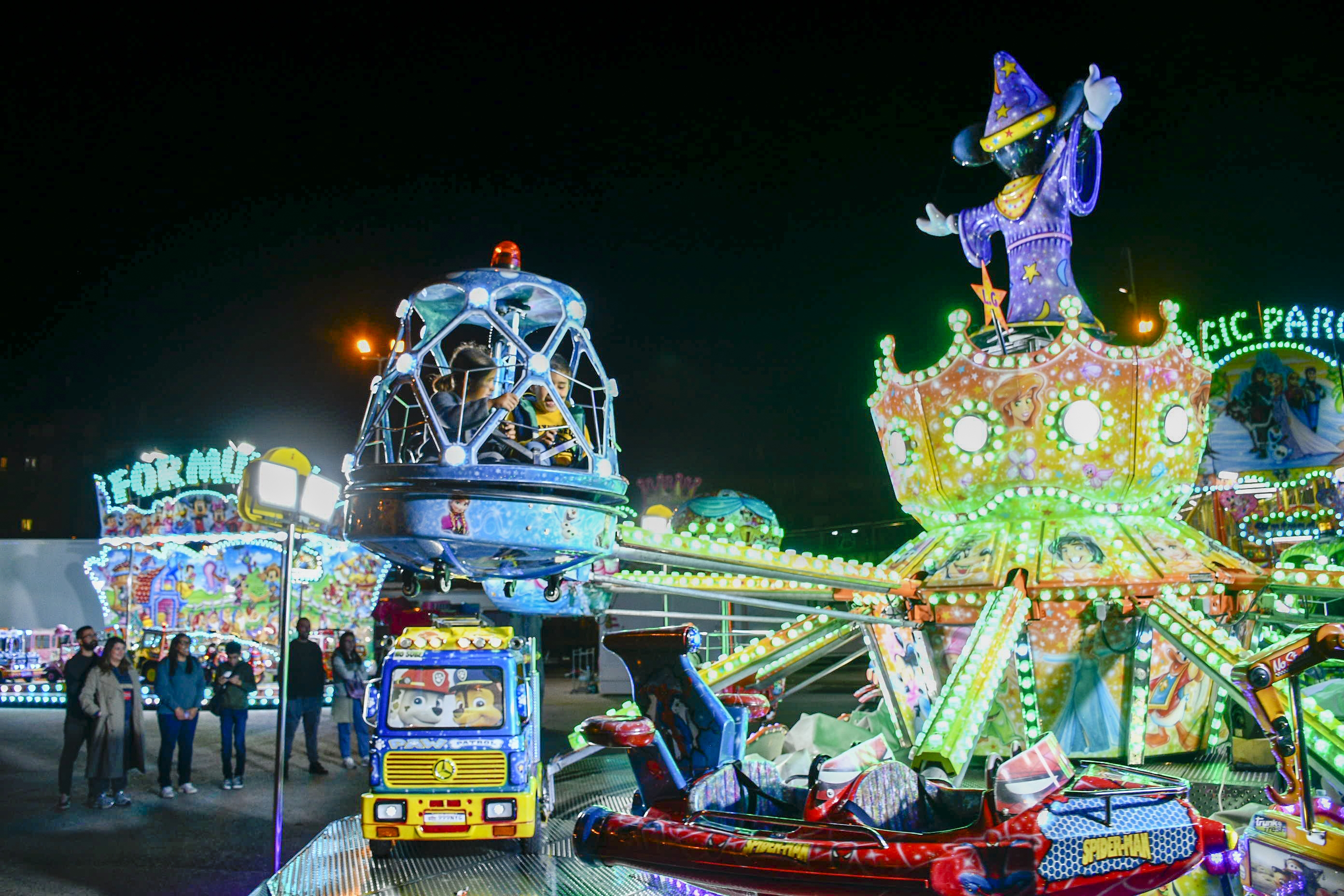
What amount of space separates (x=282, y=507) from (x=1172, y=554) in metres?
8.50

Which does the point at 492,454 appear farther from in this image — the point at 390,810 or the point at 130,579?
the point at 130,579

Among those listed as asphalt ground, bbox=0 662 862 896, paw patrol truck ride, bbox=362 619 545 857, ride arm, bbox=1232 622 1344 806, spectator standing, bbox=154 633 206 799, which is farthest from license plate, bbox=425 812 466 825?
ride arm, bbox=1232 622 1344 806

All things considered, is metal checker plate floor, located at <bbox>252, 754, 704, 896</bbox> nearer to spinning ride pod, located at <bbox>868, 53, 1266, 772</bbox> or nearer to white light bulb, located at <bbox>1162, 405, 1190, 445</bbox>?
spinning ride pod, located at <bbox>868, 53, 1266, 772</bbox>

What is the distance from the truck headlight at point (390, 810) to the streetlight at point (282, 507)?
1.70m

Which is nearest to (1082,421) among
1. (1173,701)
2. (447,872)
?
(1173,701)

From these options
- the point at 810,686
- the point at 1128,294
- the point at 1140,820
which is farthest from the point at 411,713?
the point at 1128,294

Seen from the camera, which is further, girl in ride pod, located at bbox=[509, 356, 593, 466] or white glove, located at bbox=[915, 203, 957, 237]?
white glove, located at bbox=[915, 203, 957, 237]

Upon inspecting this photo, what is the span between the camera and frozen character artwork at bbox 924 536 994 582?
9570mm

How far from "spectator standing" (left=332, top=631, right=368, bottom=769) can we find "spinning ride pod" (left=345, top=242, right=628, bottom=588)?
7.82 meters

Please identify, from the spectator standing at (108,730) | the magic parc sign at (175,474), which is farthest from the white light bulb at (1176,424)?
the magic parc sign at (175,474)

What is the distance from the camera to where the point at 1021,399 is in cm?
945

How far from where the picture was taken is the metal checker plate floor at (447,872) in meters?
6.38

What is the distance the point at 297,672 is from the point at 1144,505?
10511 mm

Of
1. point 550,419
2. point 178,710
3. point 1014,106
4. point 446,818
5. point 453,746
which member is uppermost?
point 1014,106
